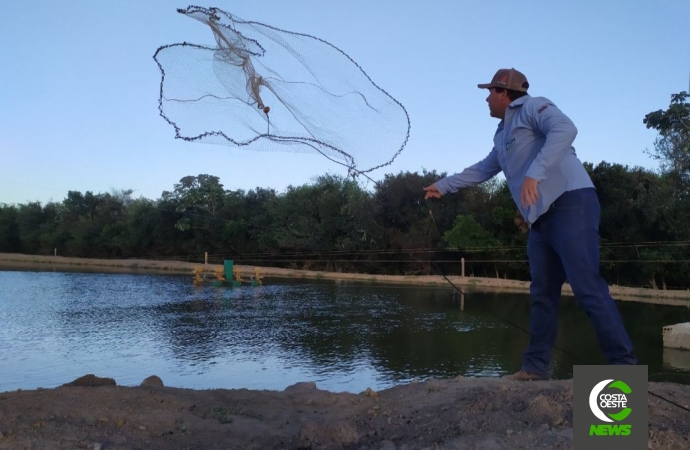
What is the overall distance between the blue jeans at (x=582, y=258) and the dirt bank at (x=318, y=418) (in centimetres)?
39

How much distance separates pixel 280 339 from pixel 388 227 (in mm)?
22140

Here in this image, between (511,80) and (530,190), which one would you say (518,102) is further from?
(530,190)

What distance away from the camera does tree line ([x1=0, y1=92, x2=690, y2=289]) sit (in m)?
25.2

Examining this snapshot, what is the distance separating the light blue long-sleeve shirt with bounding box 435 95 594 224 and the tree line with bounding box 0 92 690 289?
16.2 m

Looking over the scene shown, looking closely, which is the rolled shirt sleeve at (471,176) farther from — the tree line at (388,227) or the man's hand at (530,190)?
the tree line at (388,227)

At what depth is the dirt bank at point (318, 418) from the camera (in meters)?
3.02

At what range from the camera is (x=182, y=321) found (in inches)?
562

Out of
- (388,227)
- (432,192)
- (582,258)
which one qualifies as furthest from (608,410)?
(388,227)

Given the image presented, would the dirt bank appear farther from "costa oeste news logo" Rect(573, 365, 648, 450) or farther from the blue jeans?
the blue jeans

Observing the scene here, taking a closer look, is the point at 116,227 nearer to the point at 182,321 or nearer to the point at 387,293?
the point at 387,293

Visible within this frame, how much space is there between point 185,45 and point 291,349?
5946mm

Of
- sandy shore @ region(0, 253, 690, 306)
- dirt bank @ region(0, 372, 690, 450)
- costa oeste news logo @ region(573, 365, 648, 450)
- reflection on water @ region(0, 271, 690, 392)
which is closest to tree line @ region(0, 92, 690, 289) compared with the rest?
sandy shore @ region(0, 253, 690, 306)

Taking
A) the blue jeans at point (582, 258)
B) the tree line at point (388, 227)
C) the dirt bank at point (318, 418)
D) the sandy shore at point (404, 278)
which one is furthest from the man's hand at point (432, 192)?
the sandy shore at point (404, 278)

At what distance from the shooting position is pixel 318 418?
432 cm
